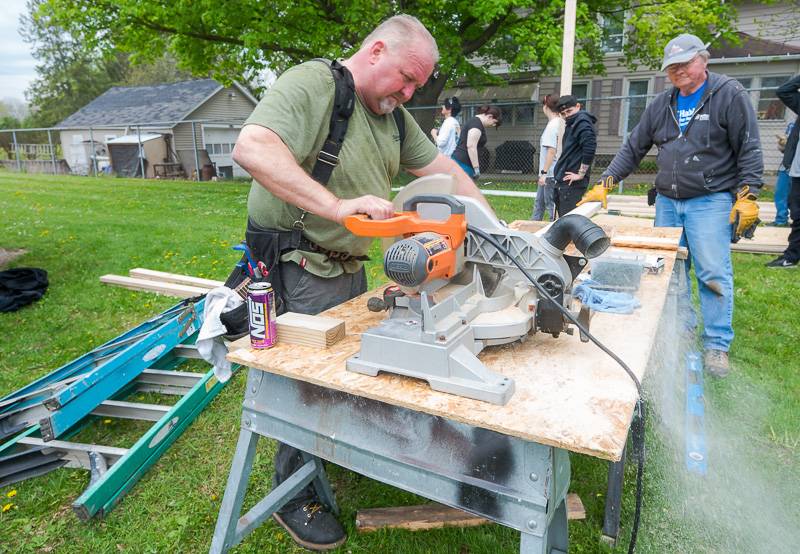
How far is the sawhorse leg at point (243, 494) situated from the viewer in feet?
5.55

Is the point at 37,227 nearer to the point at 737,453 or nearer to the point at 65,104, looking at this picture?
the point at 737,453

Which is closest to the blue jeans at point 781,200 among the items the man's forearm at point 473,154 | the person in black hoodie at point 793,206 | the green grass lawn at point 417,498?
the person in black hoodie at point 793,206

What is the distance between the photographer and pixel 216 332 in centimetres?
170

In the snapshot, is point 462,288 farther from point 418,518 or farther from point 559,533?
point 418,518

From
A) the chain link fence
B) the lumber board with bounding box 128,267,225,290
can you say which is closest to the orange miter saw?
the lumber board with bounding box 128,267,225,290

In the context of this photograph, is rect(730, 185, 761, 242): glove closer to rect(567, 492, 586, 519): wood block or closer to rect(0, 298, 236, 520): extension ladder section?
rect(567, 492, 586, 519): wood block

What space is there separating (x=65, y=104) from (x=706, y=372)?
162 ft

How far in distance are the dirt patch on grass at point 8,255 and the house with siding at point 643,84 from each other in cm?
1023

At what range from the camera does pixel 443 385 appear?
4.30 ft

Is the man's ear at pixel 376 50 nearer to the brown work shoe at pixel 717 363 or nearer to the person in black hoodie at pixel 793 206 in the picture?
the brown work shoe at pixel 717 363

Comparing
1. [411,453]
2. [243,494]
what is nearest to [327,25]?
[243,494]

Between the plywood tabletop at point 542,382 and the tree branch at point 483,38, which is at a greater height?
the tree branch at point 483,38

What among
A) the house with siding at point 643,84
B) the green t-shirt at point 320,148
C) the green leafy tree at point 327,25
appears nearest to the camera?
the green t-shirt at point 320,148

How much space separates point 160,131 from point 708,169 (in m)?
24.6
